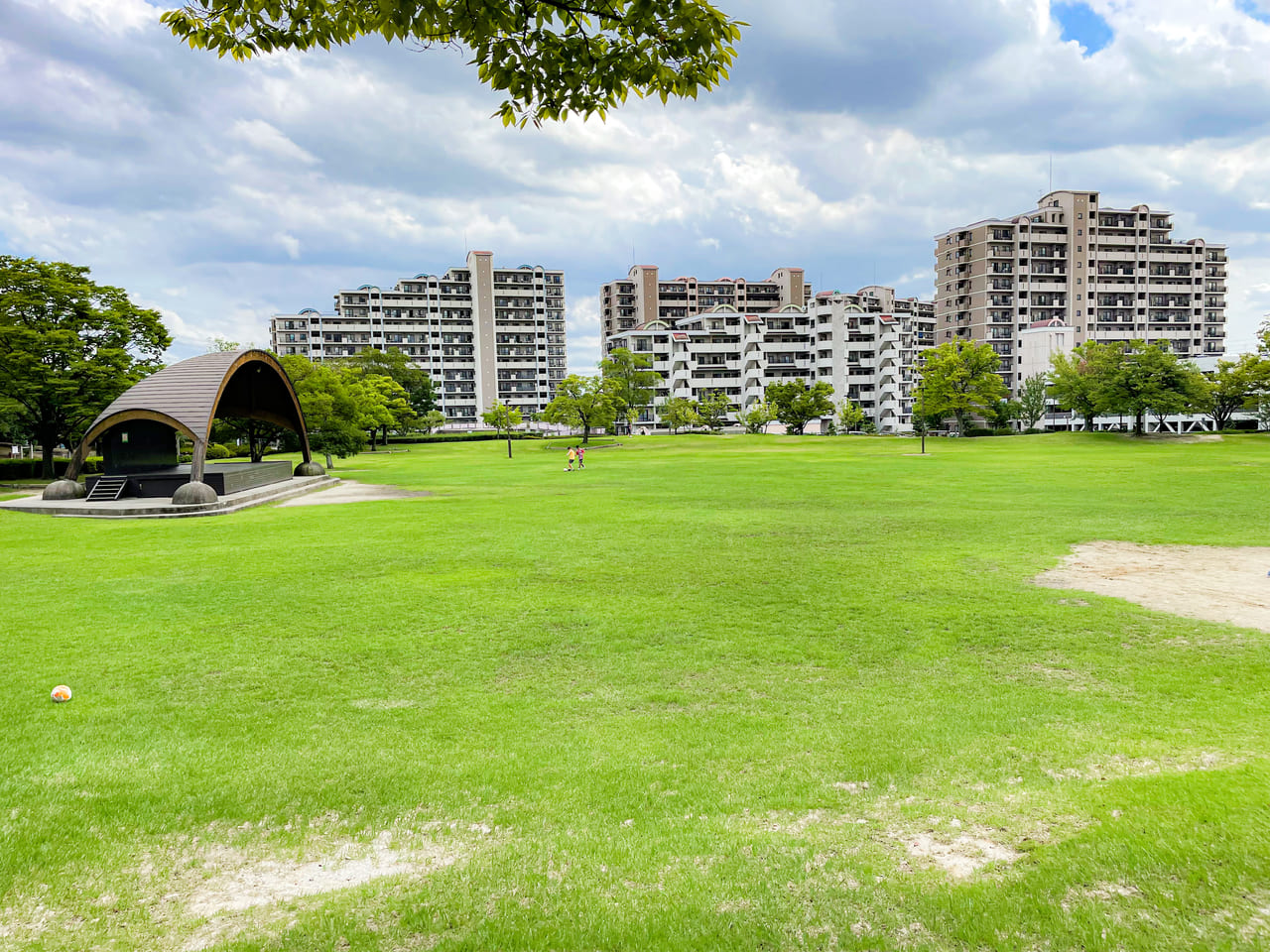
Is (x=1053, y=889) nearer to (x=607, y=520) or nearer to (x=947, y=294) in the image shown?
(x=607, y=520)

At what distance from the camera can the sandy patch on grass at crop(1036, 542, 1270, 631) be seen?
8.81 metres

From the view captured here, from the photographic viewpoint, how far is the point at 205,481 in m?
22.3

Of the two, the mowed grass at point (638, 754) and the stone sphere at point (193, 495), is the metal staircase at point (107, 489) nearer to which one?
the stone sphere at point (193, 495)

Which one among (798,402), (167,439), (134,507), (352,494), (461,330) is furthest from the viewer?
(461,330)

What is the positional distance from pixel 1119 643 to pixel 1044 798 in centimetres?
406

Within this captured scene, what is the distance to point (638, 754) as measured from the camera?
17.1 ft

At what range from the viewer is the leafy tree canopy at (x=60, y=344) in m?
28.9

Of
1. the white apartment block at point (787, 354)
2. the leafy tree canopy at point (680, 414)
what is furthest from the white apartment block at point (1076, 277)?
the leafy tree canopy at point (680, 414)

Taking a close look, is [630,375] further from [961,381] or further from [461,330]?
[461,330]

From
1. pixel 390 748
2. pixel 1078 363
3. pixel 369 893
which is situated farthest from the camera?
pixel 1078 363

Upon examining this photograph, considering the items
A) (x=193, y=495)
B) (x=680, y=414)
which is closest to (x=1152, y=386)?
(x=680, y=414)

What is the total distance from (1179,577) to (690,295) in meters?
127

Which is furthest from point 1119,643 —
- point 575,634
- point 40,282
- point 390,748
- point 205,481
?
point 40,282

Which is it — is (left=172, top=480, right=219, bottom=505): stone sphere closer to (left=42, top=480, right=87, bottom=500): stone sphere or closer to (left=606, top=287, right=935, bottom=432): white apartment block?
(left=42, top=480, right=87, bottom=500): stone sphere
